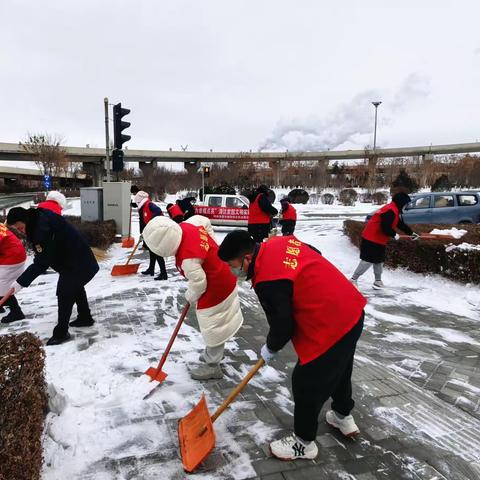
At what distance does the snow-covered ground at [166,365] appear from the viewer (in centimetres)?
253

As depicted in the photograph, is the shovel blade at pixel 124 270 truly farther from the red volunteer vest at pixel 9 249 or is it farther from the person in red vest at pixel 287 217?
the person in red vest at pixel 287 217

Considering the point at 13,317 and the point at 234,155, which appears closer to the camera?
the point at 13,317

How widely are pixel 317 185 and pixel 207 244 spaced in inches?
1520

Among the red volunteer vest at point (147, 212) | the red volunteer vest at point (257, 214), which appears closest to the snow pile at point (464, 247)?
the red volunteer vest at point (257, 214)

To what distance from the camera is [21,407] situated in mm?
2020

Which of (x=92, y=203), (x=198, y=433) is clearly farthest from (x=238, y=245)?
(x=92, y=203)

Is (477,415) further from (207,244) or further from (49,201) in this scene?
(49,201)

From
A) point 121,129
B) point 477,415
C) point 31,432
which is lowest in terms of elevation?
point 477,415

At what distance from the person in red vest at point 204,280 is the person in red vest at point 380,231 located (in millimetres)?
3352

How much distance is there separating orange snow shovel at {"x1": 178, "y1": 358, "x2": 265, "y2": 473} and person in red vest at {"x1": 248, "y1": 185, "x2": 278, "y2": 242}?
5.77 metres

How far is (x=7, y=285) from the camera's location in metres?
4.71

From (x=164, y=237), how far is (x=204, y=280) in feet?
1.60

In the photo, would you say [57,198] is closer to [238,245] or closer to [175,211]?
[175,211]

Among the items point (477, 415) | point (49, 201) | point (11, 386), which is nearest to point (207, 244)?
point (11, 386)
